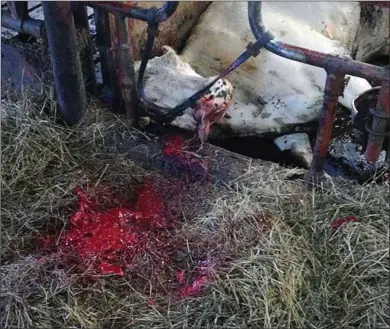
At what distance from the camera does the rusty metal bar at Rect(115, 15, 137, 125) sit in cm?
313

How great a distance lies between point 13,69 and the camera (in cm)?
352

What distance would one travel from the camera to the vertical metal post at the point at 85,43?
3.28 m

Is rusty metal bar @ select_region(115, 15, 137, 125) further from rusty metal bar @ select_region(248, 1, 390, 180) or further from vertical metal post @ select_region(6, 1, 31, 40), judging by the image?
rusty metal bar @ select_region(248, 1, 390, 180)

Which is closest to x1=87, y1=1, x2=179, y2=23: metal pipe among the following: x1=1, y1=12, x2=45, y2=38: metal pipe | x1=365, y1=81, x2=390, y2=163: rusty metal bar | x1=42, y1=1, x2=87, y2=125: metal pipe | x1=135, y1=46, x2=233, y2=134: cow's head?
x1=42, y1=1, x2=87, y2=125: metal pipe

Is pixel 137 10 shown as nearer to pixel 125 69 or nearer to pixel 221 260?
pixel 125 69

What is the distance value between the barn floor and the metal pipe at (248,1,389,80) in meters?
0.49

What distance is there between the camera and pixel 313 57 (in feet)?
8.66

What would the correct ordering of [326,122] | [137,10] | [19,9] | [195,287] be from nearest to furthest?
1. [195,287]
2. [326,122]
3. [137,10]
4. [19,9]

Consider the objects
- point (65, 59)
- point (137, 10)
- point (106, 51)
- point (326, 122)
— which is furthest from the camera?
point (106, 51)

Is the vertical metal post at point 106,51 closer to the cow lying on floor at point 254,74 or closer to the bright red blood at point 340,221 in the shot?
the cow lying on floor at point 254,74

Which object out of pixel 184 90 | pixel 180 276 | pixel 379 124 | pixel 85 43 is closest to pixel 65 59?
pixel 85 43

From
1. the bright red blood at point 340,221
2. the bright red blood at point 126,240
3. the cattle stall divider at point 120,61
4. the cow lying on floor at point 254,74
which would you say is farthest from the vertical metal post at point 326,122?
the bright red blood at point 126,240

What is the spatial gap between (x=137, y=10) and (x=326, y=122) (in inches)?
35.8

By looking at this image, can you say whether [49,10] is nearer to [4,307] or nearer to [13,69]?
[13,69]
